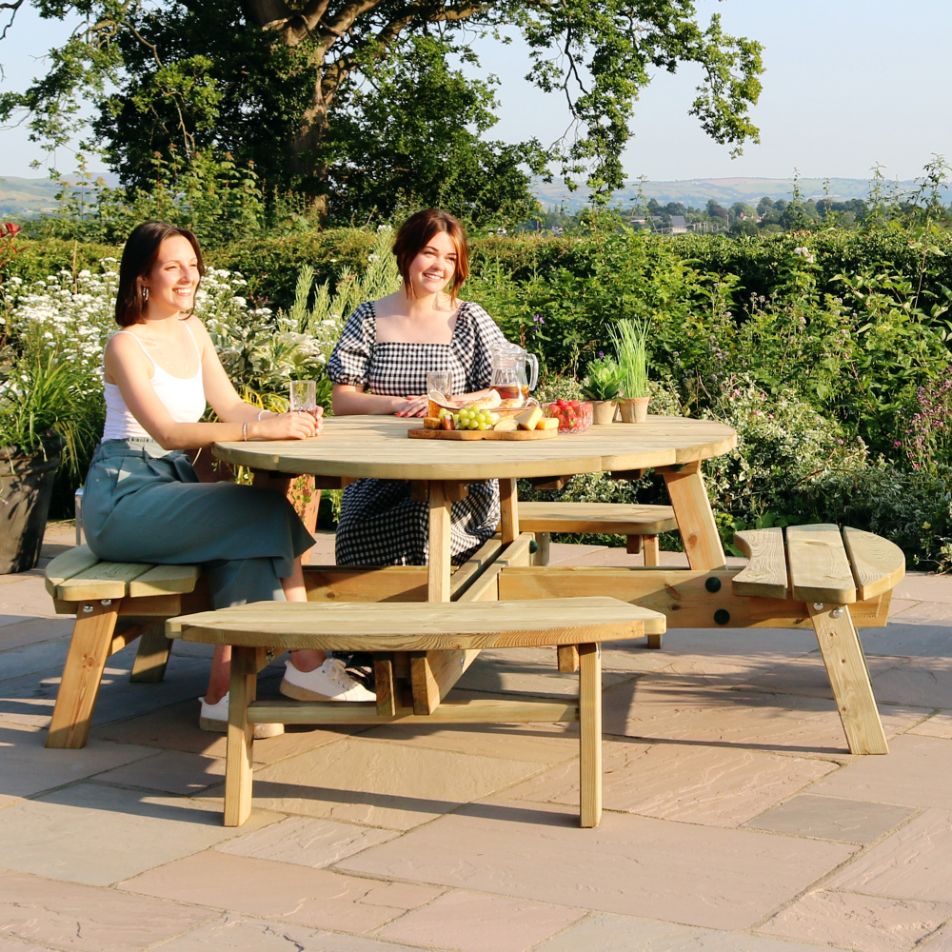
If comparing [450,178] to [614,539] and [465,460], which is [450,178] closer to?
[614,539]

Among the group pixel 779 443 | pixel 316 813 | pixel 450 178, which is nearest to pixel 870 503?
pixel 779 443

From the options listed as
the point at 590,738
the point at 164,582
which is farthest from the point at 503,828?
the point at 164,582

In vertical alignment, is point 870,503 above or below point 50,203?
below

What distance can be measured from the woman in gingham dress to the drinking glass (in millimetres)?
555

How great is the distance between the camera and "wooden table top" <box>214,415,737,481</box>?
3531 mm

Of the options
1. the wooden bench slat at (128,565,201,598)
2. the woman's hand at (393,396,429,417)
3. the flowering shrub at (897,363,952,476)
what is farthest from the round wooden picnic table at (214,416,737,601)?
the flowering shrub at (897,363,952,476)

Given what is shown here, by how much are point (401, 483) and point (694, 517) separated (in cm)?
96

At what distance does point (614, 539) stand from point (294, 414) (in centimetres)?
342

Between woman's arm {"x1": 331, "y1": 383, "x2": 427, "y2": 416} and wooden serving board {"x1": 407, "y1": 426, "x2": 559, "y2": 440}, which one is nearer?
wooden serving board {"x1": 407, "y1": 426, "x2": 559, "y2": 440}

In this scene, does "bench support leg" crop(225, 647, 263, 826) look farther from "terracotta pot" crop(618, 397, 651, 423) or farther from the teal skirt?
"terracotta pot" crop(618, 397, 651, 423)

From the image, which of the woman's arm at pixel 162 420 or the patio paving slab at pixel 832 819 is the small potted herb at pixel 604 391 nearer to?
the woman's arm at pixel 162 420

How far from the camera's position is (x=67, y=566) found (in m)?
3.97

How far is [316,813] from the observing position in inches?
131

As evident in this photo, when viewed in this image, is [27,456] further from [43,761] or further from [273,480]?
[43,761]
